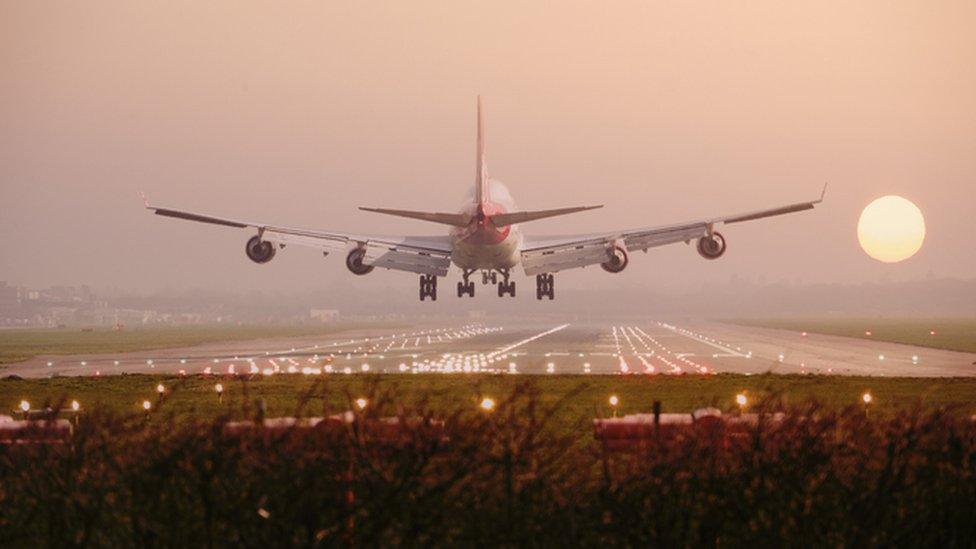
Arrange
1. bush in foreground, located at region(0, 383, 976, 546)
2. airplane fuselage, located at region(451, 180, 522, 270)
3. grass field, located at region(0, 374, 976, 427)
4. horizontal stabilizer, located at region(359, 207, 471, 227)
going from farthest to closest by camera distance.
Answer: airplane fuselage, located at region(451, 180, 522, 270), horizontal stabilizer, located at region(359, 207, 471, 227), grass field, located at region(0, 374, 976, 427), bush in foreground, located at region(0, 383, 976, 546)

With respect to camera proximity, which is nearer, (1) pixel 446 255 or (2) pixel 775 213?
(2) pixel 775 213

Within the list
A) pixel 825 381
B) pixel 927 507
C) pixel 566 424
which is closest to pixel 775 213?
pixel 825 381

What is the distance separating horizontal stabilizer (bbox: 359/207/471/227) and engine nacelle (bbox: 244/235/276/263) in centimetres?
1172

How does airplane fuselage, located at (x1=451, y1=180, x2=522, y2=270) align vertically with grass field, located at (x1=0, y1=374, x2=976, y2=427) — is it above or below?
above

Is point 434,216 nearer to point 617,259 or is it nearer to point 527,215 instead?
point 527,215

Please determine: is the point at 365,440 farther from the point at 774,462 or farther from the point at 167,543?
the point at 774,462

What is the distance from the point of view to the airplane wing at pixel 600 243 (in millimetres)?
75188

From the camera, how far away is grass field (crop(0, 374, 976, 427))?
160ft

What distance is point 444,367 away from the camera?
7931cm

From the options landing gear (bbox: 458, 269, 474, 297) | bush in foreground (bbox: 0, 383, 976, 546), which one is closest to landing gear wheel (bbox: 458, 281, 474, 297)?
landing gear (bbox: 458, 269, 474, 297)

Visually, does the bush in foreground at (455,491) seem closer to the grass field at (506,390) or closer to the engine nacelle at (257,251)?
the grass field at (506,390)

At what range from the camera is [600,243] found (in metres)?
79.3

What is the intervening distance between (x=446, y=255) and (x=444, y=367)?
8.37 meters

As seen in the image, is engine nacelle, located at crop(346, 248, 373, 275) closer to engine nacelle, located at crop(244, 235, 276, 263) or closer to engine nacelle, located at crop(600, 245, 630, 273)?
engine nacelle, located at crop(244, 235, 276, 263)
